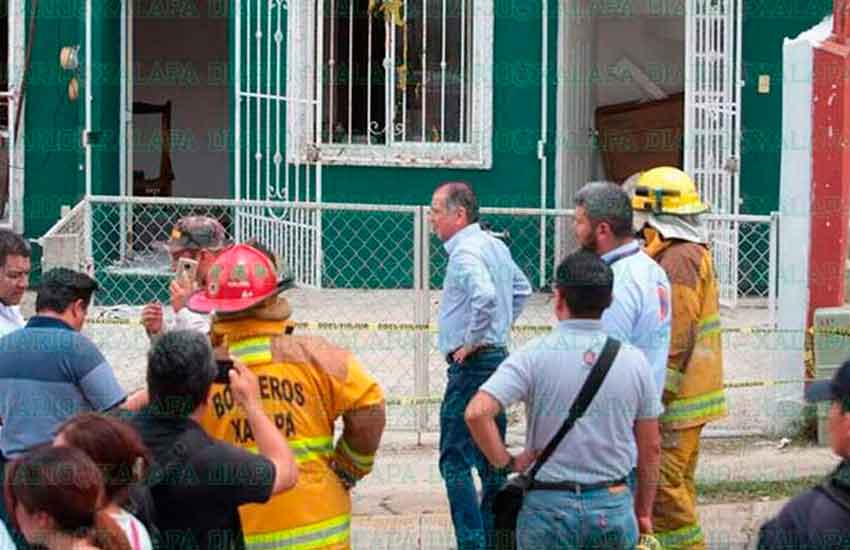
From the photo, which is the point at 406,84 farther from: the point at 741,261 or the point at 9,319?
the point at 9,319

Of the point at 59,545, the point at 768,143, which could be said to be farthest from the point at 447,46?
the point at 59,545

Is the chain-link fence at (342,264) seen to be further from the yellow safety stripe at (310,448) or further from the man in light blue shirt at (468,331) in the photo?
the yellow safety stripe at (310,448)

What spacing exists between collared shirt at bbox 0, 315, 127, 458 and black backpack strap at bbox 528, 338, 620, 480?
4.92 feet

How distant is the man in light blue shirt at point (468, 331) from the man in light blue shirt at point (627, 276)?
1.17 metres

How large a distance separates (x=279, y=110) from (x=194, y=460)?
9117 millimetres

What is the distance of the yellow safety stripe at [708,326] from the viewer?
296 inches

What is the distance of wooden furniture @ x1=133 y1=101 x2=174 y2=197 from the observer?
56.6 ft

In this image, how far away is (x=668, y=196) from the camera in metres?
7.53

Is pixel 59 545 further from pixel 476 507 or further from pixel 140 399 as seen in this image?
pixel 476 507

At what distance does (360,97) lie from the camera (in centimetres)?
1455

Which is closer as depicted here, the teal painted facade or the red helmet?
the red helmet

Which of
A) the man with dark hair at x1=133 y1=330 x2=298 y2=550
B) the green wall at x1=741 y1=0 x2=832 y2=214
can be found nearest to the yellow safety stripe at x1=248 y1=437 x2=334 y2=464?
the man with dark hair at x1=133 y1=330 x2=298 y2=550

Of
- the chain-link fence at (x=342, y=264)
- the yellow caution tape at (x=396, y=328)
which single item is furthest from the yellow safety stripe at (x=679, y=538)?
the chain-link fence at (x=342, y=264)

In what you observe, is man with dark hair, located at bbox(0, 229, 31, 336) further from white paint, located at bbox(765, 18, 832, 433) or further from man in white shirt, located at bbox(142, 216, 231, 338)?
white paint, located at bbox(765, 18, 832, 433)
